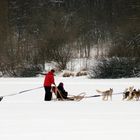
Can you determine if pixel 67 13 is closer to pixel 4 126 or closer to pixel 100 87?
pixel 100 87

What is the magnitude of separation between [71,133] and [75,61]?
33885 millimetres

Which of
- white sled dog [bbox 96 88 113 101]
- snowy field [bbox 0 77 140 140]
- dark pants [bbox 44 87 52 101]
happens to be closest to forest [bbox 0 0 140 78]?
white sled dog [bbox 96 88 113 101]

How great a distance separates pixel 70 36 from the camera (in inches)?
1923

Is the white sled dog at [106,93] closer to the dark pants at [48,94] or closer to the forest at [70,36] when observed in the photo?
the dark pants at [48,94]

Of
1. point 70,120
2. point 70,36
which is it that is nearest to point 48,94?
point 70,120

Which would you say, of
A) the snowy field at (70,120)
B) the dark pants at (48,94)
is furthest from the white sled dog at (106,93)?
the dark pants at (48,94)

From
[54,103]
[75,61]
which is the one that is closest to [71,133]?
[54,103]

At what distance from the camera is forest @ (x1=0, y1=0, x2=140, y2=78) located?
4241 cm

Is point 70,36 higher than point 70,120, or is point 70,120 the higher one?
point 70,36

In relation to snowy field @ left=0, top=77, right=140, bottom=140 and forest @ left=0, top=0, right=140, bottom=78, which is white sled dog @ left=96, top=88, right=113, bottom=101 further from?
forest @ left=0, top=0, right=140, bottom=78

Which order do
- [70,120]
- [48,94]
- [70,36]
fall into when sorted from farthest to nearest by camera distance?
[70,36]
[48,94]
[70,120]

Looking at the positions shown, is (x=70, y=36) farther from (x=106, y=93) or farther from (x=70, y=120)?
(x=70, y=120)

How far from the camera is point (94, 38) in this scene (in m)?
57.6

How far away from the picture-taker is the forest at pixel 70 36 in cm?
4241
